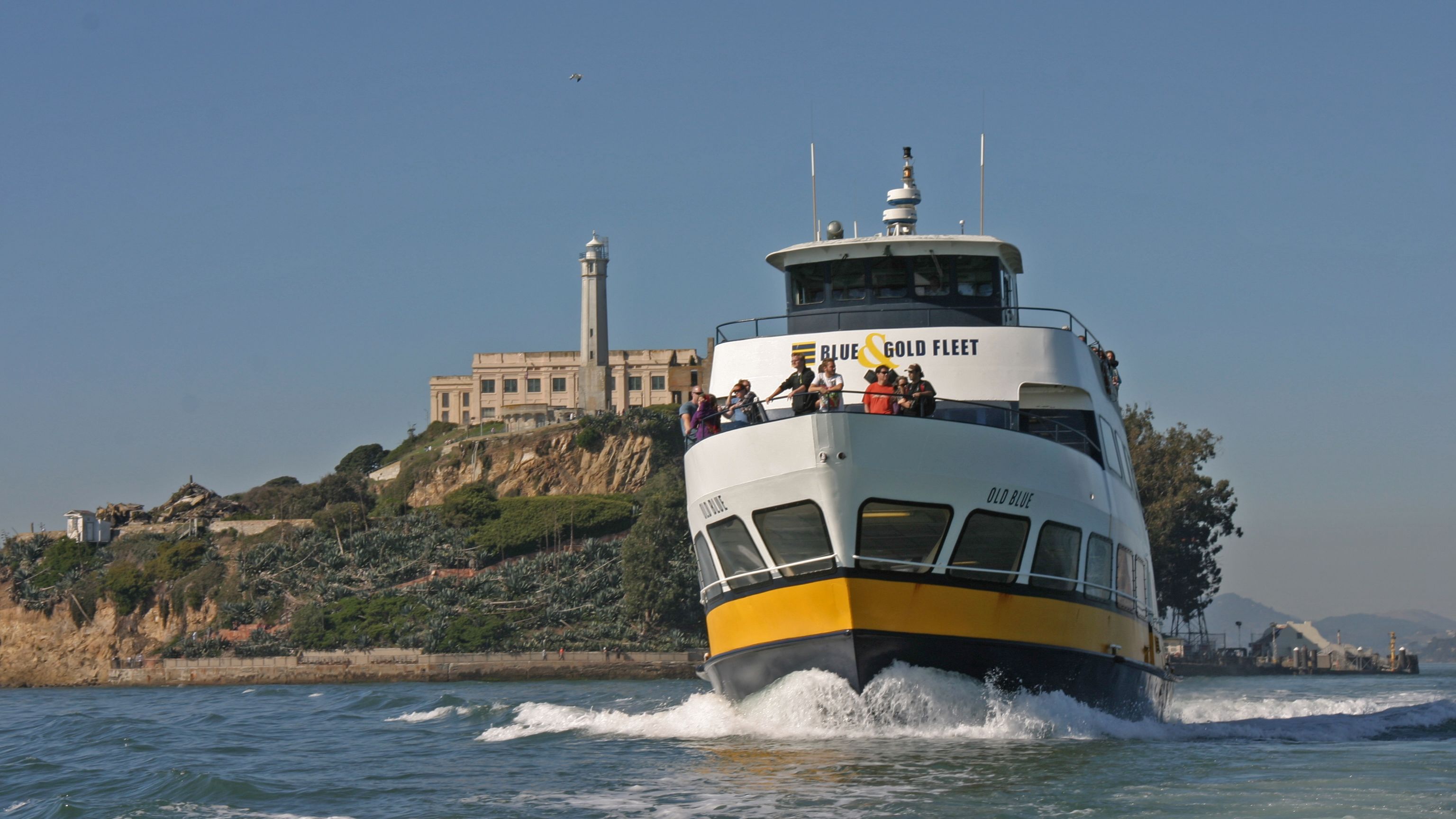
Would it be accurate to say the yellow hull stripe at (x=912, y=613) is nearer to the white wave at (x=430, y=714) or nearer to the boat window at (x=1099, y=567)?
the boat window at (x=1099, y=567)

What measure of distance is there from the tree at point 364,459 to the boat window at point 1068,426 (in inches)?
3941

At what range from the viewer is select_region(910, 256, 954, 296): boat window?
22.0 metres

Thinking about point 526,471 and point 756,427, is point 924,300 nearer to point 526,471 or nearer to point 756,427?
point 756,427

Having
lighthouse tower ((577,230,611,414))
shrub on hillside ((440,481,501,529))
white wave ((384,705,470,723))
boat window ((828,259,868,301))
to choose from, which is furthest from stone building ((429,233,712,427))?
boat window ((828,259,868,301))

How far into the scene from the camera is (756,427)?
17500 mm

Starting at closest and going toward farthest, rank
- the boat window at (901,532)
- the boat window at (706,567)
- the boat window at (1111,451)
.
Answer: the boat window at (901,532) → the boat window at (706,567) → the boat window at (1111,451)

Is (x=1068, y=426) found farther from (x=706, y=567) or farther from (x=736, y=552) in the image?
(x=706, y=567)

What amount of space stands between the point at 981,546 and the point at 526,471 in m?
79.8

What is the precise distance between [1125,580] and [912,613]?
5.07 meters

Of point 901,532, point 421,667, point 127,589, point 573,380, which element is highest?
point 573,380

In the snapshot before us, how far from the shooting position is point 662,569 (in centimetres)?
6850

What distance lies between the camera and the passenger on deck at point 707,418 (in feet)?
63.9

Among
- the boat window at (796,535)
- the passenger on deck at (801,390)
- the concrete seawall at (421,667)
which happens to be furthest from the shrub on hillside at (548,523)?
the boat window at (796,535)

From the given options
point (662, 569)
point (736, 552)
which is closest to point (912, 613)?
point (736, 552)
